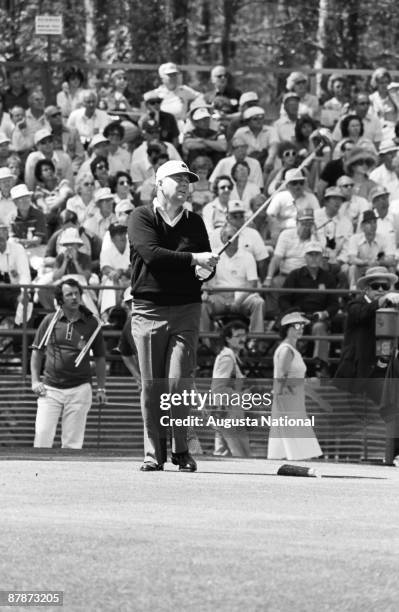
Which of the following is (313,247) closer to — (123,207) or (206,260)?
(123,207)

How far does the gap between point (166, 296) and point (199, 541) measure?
3859 mm

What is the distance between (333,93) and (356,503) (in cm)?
1655

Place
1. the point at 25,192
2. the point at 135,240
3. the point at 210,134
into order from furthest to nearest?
1. the point at 210,134
2. the point at 25,192
3. the point at 135,240

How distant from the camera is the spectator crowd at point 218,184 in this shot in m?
19.0

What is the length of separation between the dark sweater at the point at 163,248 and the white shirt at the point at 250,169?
1043cm

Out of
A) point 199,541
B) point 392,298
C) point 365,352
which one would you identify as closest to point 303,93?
point 392,298

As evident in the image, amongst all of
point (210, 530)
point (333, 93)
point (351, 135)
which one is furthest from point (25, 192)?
point (210, 530)

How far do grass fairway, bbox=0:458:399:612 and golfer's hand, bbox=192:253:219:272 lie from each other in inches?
54.1

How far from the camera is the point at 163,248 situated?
1120 centimetres

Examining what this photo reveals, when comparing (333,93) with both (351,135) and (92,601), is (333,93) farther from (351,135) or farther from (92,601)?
(92,601)

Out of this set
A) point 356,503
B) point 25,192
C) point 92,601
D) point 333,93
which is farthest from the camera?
point 333,93

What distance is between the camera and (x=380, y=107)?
80.6 feet

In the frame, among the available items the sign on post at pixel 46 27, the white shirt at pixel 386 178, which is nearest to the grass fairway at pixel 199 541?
the white shirt at pixel 386 178

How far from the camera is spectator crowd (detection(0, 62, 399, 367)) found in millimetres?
19000
